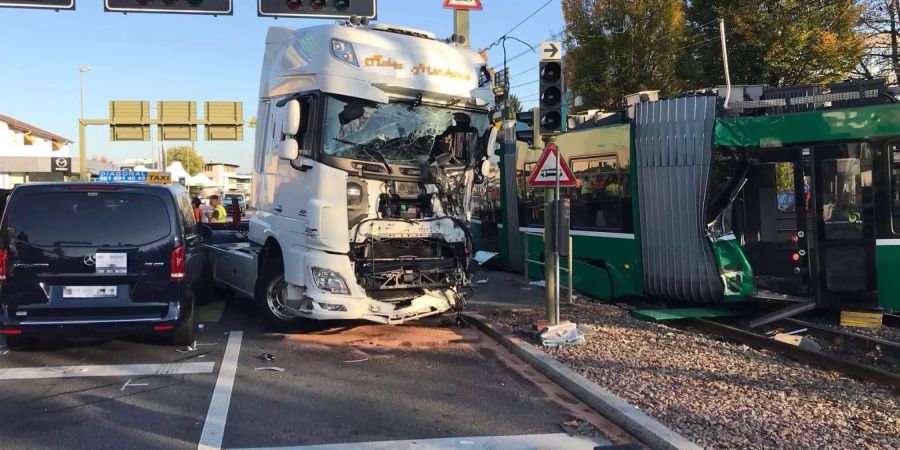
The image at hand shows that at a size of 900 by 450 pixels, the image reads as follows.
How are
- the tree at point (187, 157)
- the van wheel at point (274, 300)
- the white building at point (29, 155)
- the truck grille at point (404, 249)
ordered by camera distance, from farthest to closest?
the tree at point (187, 157) → the white building at point (29, 155) → the van wheel at point (274, 300) → the truck grille at point (404, 249)

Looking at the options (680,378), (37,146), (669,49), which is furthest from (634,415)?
(37,146)

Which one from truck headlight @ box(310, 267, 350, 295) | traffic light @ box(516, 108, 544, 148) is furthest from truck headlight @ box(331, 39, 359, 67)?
truck headlight @ box(310, 267, 350, 295)

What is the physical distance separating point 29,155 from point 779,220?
4916 cm

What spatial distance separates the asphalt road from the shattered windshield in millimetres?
2273

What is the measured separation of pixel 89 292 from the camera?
676 cm

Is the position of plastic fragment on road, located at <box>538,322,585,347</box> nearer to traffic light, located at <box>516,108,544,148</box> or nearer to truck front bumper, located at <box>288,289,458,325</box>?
truck front bumper, located at <box>288,289,458,325</box>

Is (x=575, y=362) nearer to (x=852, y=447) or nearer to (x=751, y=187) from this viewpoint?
(x=852, y=447)

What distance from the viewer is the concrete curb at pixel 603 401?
4.64 meters

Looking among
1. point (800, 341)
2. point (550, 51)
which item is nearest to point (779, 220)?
point (800, 341)

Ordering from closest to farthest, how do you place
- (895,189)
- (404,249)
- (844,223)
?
(404,249) < (895,189) < (844,223)

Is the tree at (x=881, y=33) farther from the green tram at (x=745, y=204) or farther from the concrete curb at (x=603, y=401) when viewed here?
the concrete curb at (x=603, y=401)

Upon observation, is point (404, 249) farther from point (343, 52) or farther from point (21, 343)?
point (21, 343)

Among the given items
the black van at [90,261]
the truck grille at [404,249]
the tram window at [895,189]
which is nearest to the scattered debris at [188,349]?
the black van at [90,261]

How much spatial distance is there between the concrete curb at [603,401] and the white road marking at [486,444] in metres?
0.32
